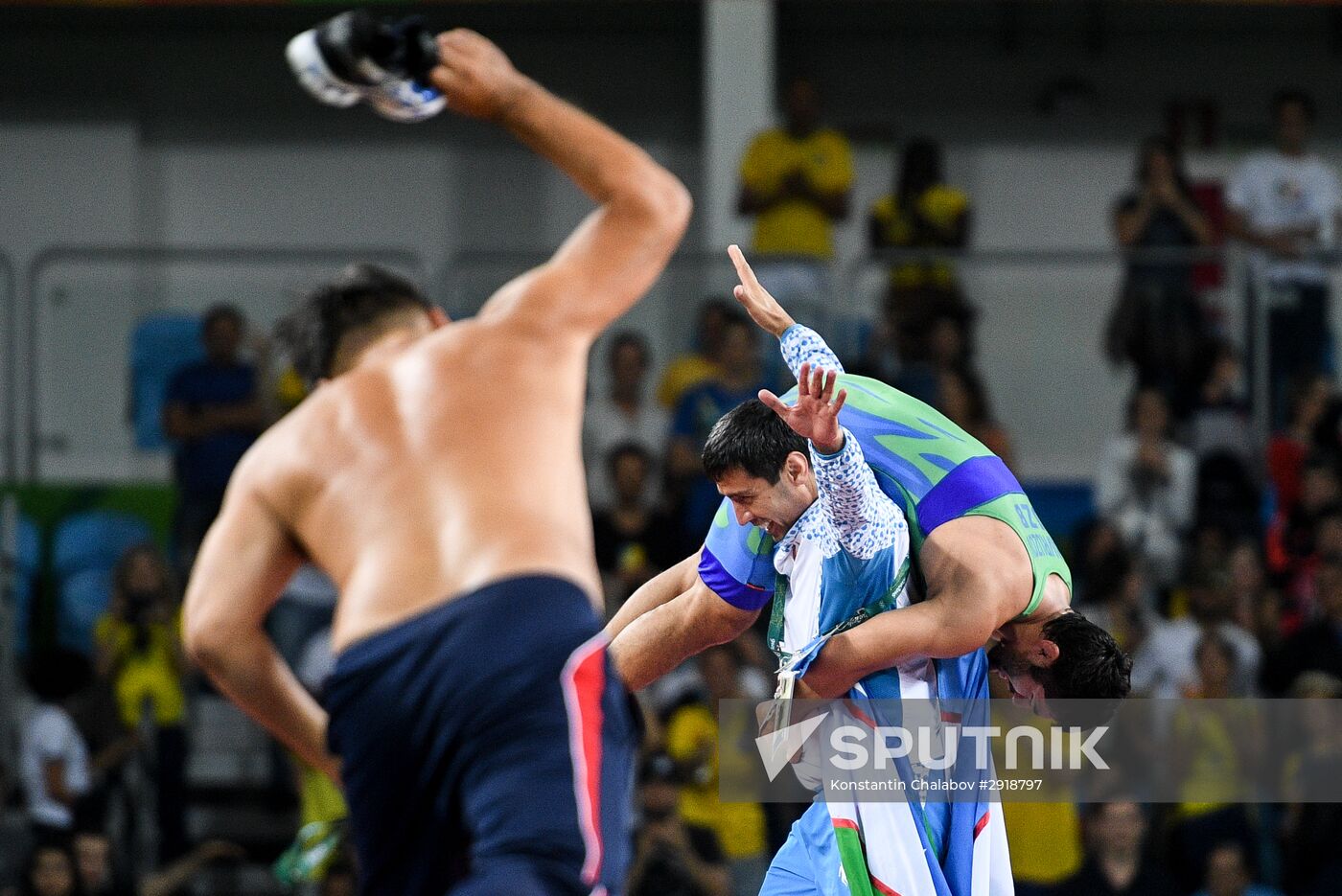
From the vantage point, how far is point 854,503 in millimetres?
3973

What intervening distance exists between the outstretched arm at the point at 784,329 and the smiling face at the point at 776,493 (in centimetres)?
27

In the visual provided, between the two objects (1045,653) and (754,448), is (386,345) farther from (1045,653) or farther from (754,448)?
(1045,653)

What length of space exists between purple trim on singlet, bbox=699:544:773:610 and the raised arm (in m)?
1.45

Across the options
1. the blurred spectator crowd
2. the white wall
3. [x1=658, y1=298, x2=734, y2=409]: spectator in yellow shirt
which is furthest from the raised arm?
the white wall

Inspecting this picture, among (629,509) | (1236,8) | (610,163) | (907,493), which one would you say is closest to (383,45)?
(610,163)

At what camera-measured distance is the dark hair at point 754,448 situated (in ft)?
13.7

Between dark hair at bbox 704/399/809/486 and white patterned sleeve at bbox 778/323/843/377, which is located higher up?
white patterned sleeve at bbox 778/323/843/377

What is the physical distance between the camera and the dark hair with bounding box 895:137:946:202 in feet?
33.8

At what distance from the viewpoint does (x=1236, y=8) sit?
43.5ft

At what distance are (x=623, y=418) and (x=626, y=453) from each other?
436mm

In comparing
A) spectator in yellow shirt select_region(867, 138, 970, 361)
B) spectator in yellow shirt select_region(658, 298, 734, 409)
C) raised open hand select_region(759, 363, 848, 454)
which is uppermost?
raised open hand select_region(759, 363, 848, 454)

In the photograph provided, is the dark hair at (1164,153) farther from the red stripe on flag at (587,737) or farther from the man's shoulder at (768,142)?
the red stripe on flag at (587,737)

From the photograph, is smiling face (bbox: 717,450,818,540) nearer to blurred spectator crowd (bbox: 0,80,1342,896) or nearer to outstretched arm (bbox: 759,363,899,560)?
outstretched arm (bbox: 759,363,899,560)

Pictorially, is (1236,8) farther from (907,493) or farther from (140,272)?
(907,493)
